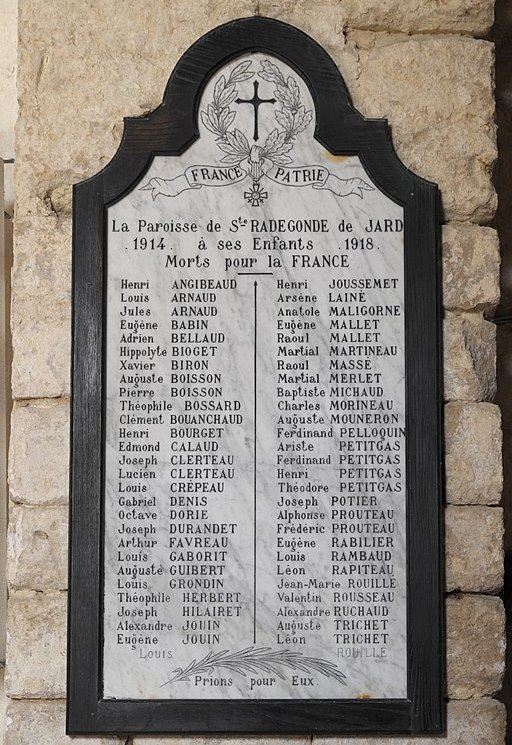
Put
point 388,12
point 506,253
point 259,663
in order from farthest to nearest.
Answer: point 506,253, point 388,12, point 259,663

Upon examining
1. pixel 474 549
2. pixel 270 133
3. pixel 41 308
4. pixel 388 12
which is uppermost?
pixel 388 12

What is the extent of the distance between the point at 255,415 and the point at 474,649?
0.63 m

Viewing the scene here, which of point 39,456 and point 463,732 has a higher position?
point 39,456

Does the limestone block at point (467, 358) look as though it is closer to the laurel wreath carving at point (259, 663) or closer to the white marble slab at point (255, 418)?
the white marble slab at point (255, 418)

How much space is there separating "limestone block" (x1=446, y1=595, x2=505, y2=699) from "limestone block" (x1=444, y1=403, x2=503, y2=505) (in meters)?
0.22

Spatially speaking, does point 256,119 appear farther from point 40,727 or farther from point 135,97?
point 40,727

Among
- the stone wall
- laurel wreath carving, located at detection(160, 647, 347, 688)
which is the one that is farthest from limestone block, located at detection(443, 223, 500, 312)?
laurel wreath carving, located at detection(160, 647, 347, 688)

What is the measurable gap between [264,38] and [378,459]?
0.89 meters

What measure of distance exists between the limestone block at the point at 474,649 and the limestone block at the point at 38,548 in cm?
77

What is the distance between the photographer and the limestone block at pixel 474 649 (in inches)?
70.4

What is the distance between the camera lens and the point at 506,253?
2.25 meters

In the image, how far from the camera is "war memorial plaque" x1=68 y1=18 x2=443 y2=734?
1.77 metres

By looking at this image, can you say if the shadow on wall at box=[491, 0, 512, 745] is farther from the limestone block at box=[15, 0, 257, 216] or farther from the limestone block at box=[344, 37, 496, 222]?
the limestone block at box=[15, 0, 257, 216]

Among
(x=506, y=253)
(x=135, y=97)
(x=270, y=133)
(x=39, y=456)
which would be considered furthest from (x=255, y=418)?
(x=506, y=253)
